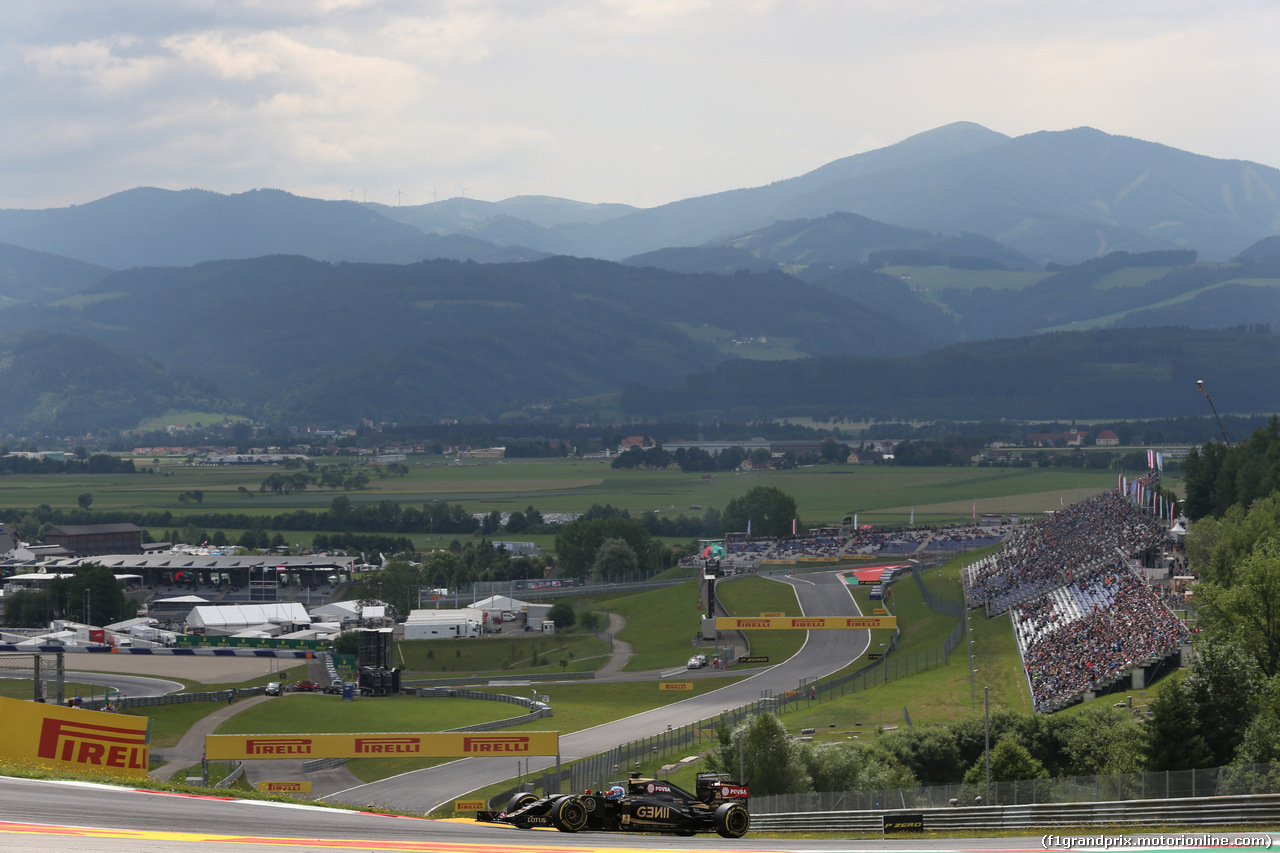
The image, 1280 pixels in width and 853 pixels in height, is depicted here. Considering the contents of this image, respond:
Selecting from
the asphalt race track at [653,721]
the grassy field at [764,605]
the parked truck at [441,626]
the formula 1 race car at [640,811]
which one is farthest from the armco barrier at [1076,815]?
the parked truck at [441,626]

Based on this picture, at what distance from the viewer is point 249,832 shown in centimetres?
2481

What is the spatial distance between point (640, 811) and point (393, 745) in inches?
907

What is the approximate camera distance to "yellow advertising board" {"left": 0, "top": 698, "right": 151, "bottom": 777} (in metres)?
36.6

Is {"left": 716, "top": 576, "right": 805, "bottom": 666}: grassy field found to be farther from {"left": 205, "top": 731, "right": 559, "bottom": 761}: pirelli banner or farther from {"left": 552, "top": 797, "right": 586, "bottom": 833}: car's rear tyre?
{"left": 552, "top": 797, "right": 586, "bottom": 833}: car's rear tyre

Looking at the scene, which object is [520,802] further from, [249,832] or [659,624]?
[659,624]

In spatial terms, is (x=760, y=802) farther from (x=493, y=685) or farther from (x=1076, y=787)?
(x=493, y=685)

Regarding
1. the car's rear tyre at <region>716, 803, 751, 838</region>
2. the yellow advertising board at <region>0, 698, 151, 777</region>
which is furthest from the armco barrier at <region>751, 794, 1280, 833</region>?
the yellow advertising board at <region>0, 698, 151, 777</region>

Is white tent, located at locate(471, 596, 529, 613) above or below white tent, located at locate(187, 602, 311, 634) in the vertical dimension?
above

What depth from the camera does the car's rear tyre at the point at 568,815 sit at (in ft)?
88.7

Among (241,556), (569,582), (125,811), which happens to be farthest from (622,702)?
(241,556)

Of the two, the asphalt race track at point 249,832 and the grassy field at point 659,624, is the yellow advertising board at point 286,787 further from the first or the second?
the grassy field at point 659,624

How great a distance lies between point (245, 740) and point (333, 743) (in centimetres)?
406

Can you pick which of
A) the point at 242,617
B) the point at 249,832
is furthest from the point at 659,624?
the point at 249,832

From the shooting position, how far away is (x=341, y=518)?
591ft
